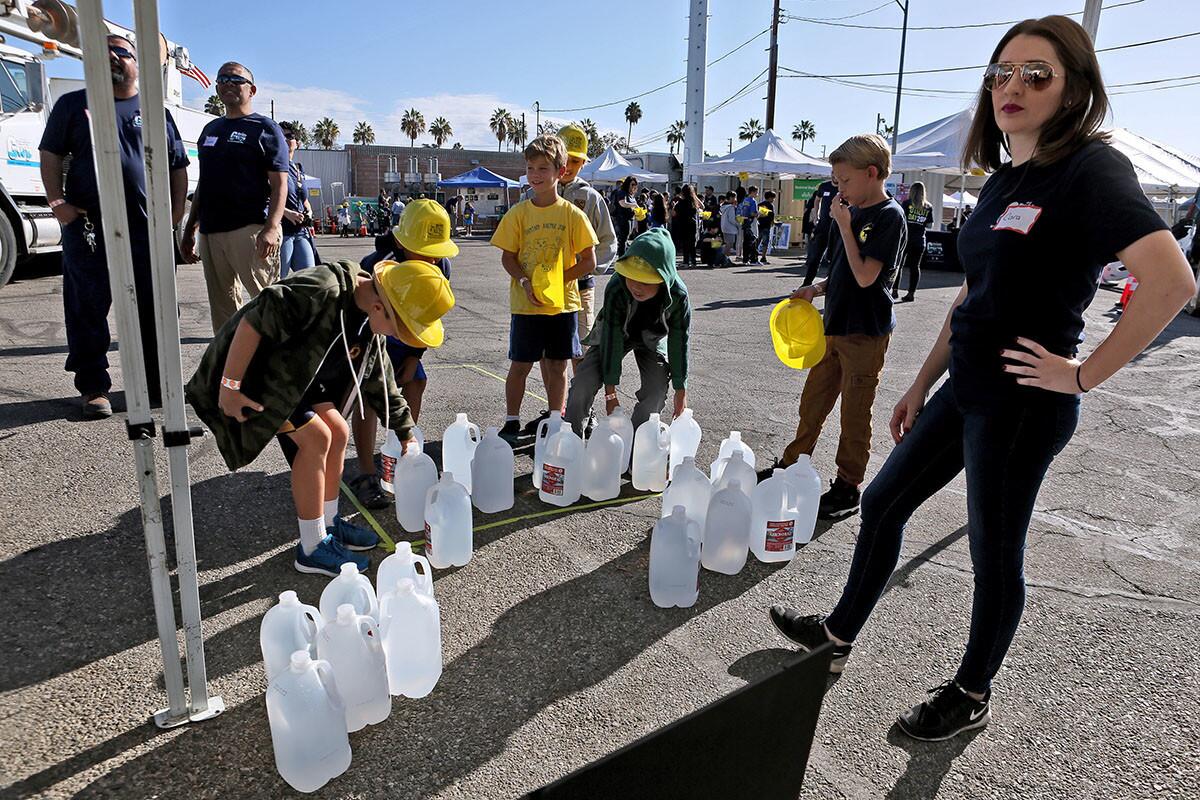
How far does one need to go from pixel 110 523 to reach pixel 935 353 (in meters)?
3.84

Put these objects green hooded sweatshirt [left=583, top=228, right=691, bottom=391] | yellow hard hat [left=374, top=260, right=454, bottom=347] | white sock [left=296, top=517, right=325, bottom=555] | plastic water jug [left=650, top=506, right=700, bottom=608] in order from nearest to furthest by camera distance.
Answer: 1. yellow hard hat [left=374, top=260, right=454, bottom=347]
2. plastic water jug [left=650, top=506, right=700, bottom=608]
3. white sock [left=296, top=517, right=325, bottom=555]
4. green hooded sweatshirt [left=583, top=228, right=691, bottom=391]

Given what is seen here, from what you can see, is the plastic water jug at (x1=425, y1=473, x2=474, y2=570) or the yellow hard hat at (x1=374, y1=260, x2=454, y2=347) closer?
the yellow hard hat at (x1=374, y1=260, x2=454, y2=347)

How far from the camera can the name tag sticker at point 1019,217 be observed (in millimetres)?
1979

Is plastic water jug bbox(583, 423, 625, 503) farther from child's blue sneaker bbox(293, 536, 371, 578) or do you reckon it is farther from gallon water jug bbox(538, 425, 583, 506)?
child's blue sneaker bbox(293, 536, 371, 578)

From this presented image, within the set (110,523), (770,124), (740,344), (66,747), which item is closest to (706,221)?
(740,344)

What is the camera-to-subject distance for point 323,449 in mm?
3135

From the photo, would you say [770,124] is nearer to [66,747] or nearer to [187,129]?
[187,129]

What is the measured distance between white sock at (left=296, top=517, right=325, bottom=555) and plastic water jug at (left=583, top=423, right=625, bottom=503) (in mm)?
1501

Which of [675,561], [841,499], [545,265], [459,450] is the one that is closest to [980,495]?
[675,561]

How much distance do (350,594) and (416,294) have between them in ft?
3.53

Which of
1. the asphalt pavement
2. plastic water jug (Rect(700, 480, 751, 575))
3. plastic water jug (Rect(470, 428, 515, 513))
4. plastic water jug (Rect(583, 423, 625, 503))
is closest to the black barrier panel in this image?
the asphalt pavement

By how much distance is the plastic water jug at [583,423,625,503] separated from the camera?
423 cm

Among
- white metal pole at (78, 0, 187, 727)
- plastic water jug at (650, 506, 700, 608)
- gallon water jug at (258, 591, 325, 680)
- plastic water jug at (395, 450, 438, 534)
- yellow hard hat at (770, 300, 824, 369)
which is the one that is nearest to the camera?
white metal pole at (78, 0, 187, 727)

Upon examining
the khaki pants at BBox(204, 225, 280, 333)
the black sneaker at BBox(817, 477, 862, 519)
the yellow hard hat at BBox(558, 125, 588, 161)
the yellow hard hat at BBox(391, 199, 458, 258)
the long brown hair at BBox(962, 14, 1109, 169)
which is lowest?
the black sneaker at BBox(817, 477, 862, 519)
